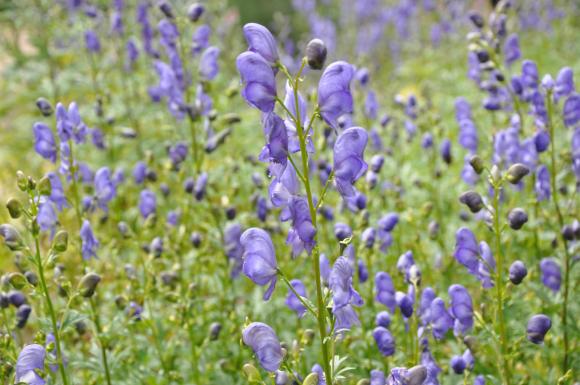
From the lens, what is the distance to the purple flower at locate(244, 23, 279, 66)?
1938 millimetres

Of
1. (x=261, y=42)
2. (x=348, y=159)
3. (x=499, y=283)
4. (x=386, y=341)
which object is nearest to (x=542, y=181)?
(x=499, y=283)

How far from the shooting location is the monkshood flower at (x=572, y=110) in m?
3.59

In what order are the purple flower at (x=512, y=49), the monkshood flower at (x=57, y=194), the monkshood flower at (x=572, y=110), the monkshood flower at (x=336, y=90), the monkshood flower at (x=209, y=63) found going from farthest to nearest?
the purple flower at (x=512, y=49) < the monkshood flower at (x=209, y=63) < the monkshood flower at (x=572, y=110) < the monkshood flower at (x=57, y=194) < the monkshood flower at (x=336, y=90)

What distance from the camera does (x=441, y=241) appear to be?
434 cm

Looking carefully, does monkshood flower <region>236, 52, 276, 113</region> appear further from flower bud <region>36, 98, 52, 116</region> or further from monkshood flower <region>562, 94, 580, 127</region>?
monkshood flower <region>562, 94, 580, 127</region>

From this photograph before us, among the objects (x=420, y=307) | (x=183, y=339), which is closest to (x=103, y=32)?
(x=183, y=339)

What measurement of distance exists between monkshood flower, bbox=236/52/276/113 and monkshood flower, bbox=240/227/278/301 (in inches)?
15.8

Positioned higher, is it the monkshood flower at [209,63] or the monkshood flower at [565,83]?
the monkshood flower at [209,63]

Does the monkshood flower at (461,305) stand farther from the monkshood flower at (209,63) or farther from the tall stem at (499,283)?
the monkshood flower at (209,63)

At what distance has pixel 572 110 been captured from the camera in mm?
3604

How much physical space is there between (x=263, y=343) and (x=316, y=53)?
83 centimetres

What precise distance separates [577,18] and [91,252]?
37.2 feet

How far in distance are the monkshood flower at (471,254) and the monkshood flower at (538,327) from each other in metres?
0.25

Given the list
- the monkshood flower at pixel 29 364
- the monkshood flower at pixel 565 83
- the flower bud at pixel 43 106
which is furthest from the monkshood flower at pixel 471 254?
the flower bud at pixel 43 106
